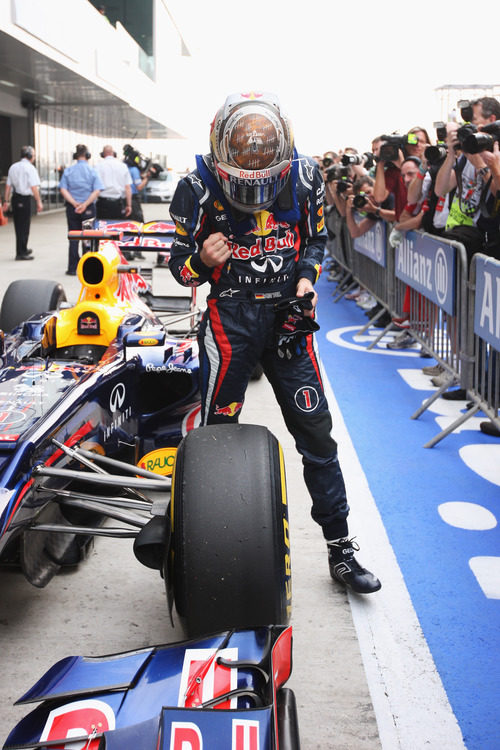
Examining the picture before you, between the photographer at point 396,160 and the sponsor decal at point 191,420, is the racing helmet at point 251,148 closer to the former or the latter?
the sponsor decal at point 191,420

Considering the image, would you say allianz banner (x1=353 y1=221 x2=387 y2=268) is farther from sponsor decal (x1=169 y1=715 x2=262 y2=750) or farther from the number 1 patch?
sponsor decal (x1=169 y1=715 x2=262 y2=750)

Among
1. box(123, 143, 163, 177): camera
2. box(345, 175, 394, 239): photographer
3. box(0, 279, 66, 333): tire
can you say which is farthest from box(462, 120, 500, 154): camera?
box(123, 143, 163, 177): camera

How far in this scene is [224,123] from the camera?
9.81 ft

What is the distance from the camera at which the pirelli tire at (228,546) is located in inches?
99.0

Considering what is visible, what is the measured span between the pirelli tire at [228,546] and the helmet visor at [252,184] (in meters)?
0.95

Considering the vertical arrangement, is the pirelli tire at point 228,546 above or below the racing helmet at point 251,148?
below

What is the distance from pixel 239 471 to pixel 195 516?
0.20 metres

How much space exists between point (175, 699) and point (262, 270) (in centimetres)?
162

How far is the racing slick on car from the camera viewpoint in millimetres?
2988

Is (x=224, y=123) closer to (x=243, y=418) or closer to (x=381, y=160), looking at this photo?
(x=243, y=418)

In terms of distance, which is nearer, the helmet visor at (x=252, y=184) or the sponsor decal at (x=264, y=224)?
the helmet visor at (x=252, y=184)

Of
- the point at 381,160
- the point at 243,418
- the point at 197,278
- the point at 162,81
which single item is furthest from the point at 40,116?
the point at 197,278

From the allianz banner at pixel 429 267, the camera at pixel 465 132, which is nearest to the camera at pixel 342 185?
the allianz banner at pixel 429 267

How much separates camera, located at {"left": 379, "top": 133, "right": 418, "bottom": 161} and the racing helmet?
4.96 metres
